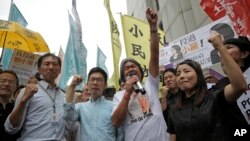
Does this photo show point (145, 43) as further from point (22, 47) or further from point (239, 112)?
point (239, 112)

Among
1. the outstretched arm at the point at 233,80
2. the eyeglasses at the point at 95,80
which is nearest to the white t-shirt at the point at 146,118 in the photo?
the eyeglasses at the point at 95,80

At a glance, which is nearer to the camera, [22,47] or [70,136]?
[70,136]

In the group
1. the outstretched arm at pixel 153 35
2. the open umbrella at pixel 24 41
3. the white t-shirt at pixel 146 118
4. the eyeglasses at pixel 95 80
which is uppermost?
the open umbrella at pixel 24 41

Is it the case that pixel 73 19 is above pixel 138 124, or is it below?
above

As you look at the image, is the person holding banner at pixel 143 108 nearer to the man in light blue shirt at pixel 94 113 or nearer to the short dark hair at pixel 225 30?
the man in light blue shirt at pixel 94 113

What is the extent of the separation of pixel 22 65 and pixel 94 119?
2.69 meters

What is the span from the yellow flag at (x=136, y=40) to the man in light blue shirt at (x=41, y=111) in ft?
11.1

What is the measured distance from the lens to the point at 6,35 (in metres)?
5.55

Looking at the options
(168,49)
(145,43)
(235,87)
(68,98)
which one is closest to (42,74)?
(68,98)

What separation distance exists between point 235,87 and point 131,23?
4906mm

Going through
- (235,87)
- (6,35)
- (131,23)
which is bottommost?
(235,87)

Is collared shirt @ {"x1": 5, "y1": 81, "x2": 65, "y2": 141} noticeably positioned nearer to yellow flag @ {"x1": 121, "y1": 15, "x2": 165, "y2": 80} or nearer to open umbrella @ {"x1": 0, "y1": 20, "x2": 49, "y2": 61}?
open umbrella @ {"x1": 0, "y1": 20, "x2": 49, "y2": 61}

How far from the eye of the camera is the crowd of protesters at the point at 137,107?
229 cm

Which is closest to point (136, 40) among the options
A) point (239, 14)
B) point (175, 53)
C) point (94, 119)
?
point (175, 53)
